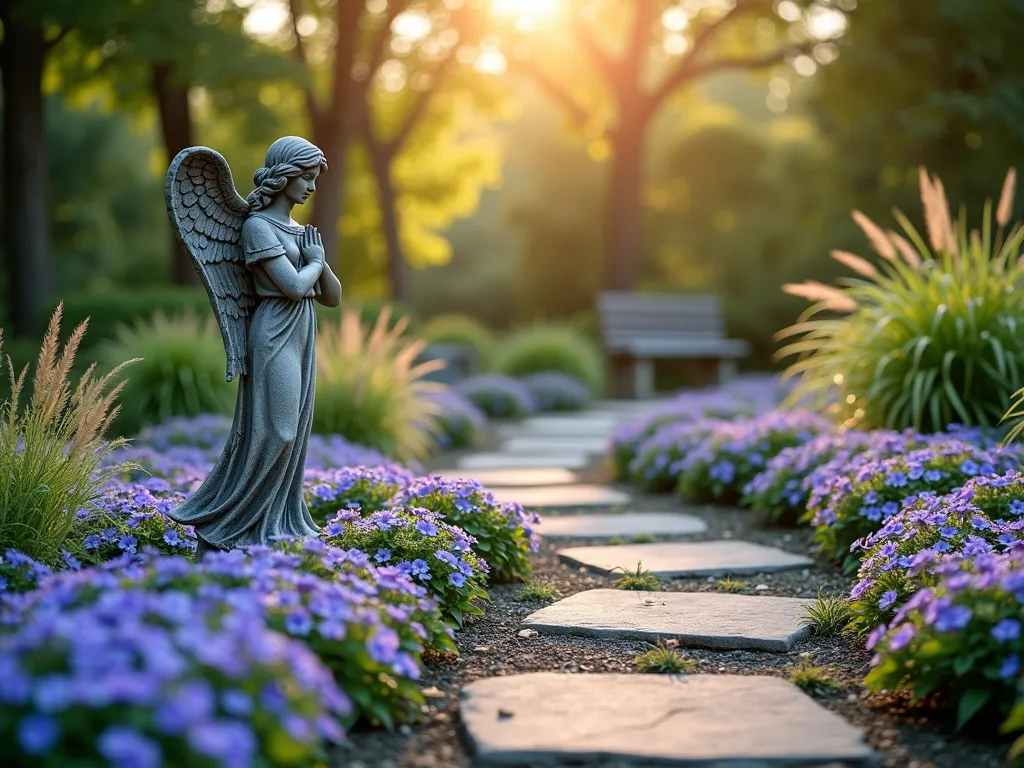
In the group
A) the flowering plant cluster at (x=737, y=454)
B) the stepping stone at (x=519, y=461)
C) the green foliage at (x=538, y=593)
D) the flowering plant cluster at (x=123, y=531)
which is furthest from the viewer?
the stepping stone at (x=519, y=461)

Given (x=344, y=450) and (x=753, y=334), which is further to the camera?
(x=753, y=334)

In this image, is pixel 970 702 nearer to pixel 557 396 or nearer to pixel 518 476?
pixel 518 476

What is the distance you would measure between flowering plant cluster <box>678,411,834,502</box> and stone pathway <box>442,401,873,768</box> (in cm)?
54

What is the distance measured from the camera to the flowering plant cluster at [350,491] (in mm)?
3844

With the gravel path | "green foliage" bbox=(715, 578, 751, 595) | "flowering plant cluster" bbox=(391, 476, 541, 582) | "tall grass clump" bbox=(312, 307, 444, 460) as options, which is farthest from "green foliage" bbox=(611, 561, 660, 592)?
"tall grass clump" bbox=(312, 307, 444, 460)

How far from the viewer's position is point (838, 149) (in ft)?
54.9

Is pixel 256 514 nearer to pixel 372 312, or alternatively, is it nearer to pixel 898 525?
pixel 898 525

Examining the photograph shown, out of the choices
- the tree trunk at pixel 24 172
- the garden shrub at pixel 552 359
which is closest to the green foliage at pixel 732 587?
the tree trunk at pixel 24 172

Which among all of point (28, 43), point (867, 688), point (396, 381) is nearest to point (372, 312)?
point (396, 381)

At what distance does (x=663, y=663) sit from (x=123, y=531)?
1739 mm

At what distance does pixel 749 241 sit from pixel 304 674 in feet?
74.7

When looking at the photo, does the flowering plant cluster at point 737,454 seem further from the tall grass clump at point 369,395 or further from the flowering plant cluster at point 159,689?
the flowering plant cluster at point 159,689

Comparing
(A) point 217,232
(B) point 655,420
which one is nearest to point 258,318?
(A) point 217,232

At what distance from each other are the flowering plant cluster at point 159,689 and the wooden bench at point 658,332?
11149 millimetres
